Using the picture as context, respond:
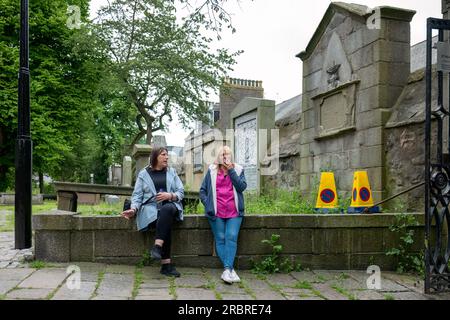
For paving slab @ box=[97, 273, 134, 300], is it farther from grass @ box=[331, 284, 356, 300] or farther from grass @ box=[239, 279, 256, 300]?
grass @ box=[331, 284, 356, 300]

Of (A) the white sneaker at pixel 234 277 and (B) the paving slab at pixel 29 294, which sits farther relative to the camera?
(A) the white sneaker at pixel 234 277

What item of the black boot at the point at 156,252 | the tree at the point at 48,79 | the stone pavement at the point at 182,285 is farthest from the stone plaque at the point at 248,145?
the tree at the point at 48,79

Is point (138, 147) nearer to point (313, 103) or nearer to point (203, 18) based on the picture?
point (313, 103)

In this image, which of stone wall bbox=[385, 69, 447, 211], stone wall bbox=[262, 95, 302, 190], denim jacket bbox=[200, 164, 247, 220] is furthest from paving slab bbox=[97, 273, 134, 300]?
stone wall bbox=[262, 95, 302, 190]

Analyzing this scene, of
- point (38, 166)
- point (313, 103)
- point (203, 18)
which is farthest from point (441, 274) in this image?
point (38, 166)

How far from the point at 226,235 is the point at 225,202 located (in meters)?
0.39

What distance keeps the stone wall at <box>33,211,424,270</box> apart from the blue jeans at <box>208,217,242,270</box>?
27 cm

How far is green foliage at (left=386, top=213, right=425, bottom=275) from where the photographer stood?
5.84m

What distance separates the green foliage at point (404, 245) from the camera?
19.2 ft

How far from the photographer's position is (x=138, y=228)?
5.57 metres

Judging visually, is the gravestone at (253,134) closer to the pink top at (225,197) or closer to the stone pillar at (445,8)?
the stone pillar at (445,8)

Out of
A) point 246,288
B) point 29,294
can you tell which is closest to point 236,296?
point 246,288

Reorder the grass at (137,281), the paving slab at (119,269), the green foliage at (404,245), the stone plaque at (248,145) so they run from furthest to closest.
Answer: the stone plaque at (248,145) < the green foliage at (404,245) < the paving slab at (119,269) < the grass at (137,281)

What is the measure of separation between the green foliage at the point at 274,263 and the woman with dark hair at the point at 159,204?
1.06 metres
